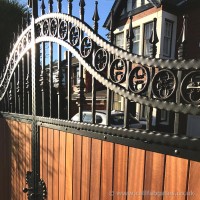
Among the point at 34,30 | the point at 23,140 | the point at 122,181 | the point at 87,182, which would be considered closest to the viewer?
the point at 122,181

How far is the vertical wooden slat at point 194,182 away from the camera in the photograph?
1.17 metres

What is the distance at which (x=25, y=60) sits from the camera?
3.05m

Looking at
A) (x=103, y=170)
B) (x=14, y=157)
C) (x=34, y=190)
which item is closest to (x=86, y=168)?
(x=103, y=170)

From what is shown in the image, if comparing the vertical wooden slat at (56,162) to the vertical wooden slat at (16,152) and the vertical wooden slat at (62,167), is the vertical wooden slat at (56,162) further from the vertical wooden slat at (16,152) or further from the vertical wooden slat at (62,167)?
the vertical wooden slat at (16,152)

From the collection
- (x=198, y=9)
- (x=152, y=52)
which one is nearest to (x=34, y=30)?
(x=152, y=52)

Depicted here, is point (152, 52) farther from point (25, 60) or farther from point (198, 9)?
point (198, 9)

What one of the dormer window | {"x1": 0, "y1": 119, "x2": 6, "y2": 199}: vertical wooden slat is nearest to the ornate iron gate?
{"x1": 0, "y1": 119, "x2": 6, "y2": 199}: vertical wooden slat

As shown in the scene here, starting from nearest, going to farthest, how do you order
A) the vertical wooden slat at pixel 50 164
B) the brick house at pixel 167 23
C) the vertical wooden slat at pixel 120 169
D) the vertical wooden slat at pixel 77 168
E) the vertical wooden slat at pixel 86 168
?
the vertical wooden slat at pixel 120 169
the vertical wooden slat at pixel 86 168
the vertical wooden slat at pixel 77 168
the vertical wooden slat at pixel 50 164
the brick house at pixel 167 23

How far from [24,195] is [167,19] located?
11653mm

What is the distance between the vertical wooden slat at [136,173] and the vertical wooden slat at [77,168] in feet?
1.93

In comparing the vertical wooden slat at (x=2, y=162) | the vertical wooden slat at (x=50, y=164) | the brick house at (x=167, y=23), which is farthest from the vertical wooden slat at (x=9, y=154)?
the brick house at (x=167, y=23)

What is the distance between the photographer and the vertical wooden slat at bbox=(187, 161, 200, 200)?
1169 mm

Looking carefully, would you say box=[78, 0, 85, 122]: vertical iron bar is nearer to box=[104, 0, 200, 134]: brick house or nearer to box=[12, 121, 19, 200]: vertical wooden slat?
box=[12, 121, 19, 200]: vertical wooden slat

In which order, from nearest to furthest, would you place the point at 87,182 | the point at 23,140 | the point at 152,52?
the point at 152,52, the point at 87,182, the point at 23,140
